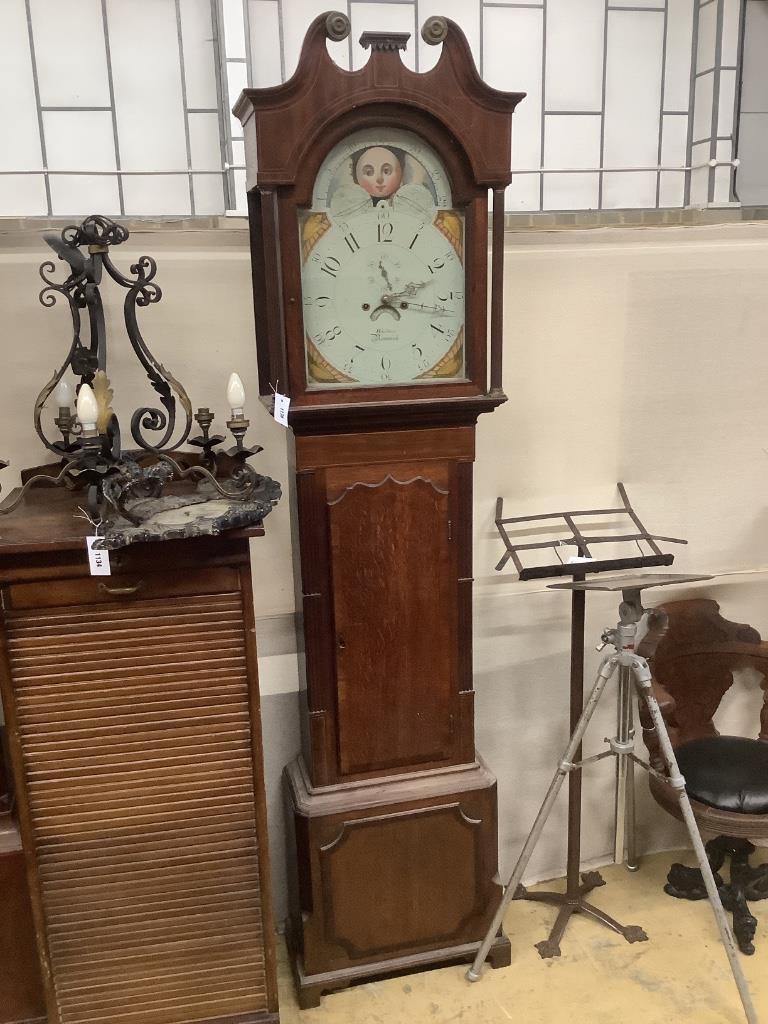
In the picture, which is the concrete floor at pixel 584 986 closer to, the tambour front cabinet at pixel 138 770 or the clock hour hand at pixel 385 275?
the tambour front cabinet at pixel 138 770

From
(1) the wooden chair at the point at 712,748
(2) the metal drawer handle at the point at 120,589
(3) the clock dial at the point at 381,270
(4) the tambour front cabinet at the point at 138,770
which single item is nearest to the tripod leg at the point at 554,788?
(1) the wooden chair at the point at 712,748

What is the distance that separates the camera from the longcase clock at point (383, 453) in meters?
1.77

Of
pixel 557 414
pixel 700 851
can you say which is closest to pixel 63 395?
pixel 557 414

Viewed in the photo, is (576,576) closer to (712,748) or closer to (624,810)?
(712,748)

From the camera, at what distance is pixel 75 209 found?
7.06ft

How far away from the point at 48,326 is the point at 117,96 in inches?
24.1

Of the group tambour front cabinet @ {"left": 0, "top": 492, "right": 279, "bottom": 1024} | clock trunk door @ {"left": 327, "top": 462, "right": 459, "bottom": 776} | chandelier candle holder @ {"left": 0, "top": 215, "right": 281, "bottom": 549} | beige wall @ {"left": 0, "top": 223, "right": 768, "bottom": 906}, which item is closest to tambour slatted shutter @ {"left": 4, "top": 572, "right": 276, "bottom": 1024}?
tambour front cabinet @ {"left": 0, "top": 492, "right": 279, "bottom": 1024}

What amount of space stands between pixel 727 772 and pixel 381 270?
165 centimetres

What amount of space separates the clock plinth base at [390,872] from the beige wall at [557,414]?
1.12 feet

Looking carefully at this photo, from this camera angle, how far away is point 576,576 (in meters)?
2.27

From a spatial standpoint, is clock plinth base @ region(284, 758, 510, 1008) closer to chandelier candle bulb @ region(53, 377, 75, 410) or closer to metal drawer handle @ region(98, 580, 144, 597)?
metal drawer handle @ region(98, 580, 144, 597)

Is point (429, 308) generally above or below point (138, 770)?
above

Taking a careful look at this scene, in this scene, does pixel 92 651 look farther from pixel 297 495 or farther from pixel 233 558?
pixel 297 495

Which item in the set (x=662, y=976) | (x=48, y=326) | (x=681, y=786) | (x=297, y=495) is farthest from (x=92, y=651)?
(x=662, y=976)
